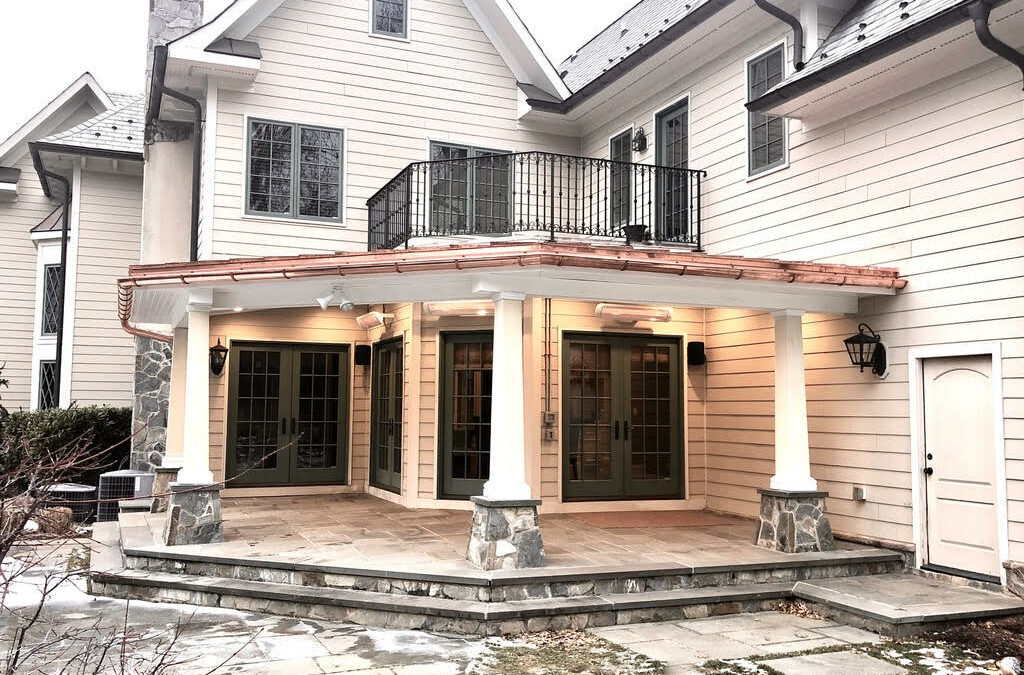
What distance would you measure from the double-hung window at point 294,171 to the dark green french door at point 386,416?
6.40ft

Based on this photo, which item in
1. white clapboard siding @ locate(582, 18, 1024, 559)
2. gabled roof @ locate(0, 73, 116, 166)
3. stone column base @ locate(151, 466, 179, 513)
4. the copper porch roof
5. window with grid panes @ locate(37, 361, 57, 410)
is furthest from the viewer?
gabled roof @ locate(0, 73, 116, 166)

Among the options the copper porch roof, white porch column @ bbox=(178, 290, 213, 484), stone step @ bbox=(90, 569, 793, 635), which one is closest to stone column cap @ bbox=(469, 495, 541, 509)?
stone step @ bbox=(90, 569, 793, 635)

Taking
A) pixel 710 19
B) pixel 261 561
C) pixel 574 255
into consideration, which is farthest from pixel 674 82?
pixel 261 561

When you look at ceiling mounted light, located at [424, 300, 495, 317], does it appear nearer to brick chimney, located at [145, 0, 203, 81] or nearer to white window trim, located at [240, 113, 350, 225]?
white window trim, located at [240, 113, 350, 225]

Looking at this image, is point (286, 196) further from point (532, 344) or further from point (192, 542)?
point (192, 542)

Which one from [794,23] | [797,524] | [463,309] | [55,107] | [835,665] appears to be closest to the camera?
[835,665]

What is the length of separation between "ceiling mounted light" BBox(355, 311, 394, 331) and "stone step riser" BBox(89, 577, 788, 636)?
479cm

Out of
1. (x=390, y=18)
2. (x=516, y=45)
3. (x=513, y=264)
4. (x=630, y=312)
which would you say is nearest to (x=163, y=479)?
(x=630, y=312)

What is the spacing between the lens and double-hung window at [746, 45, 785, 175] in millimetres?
8805

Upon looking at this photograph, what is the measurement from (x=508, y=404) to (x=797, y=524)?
9.45 feet

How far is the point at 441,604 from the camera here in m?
6.18

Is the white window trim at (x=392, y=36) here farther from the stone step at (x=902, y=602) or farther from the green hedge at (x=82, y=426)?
the stone step at (x=902, y=602)

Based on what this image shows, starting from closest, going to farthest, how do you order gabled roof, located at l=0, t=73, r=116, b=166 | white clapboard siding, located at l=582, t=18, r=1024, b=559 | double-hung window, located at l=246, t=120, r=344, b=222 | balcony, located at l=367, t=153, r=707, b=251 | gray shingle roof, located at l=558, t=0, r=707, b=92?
white clapboard siding, located at l=582, t=18, r=1024, b=559, balcony, located at l=367, t=153, r=707, b=251, double-hung window, located at l=246, t=120, r=344, b=222, gray shingle roof, located at l=558, t=0, r=707, b=92, gabled roof, located at l=0, t=73, r=116, b=166

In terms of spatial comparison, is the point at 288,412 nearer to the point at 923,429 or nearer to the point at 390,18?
the point at 390,18
